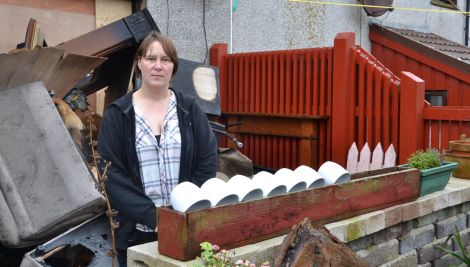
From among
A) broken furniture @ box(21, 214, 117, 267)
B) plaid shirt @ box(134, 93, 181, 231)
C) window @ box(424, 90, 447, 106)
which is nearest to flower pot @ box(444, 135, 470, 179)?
plaid shirt @ box(134, 93, 181, 231)

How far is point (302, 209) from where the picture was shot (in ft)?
8.79

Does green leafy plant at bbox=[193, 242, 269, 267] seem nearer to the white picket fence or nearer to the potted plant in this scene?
the potted plant

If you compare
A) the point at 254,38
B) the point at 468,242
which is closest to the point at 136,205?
the point at 468,242

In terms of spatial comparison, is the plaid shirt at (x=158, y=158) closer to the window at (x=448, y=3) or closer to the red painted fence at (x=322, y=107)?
the red painted fence at (x=322, y=107)

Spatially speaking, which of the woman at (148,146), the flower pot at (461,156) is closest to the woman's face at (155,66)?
the woman at (148,146)

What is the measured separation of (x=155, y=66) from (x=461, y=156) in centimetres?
304

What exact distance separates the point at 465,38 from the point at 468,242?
9.00 metres

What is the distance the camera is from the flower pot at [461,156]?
4.43 meters

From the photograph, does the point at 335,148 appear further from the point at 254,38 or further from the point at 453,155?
the point at 254,38

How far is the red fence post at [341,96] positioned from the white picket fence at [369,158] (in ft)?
0.63

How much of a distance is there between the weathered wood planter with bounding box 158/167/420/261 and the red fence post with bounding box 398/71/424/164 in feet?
5.98

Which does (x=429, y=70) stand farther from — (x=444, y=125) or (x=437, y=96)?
(x=444, y=125)

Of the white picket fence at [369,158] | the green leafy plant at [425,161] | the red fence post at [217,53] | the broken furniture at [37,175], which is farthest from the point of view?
the red fence post at [217,53]

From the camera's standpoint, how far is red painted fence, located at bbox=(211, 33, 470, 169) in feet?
17.1
